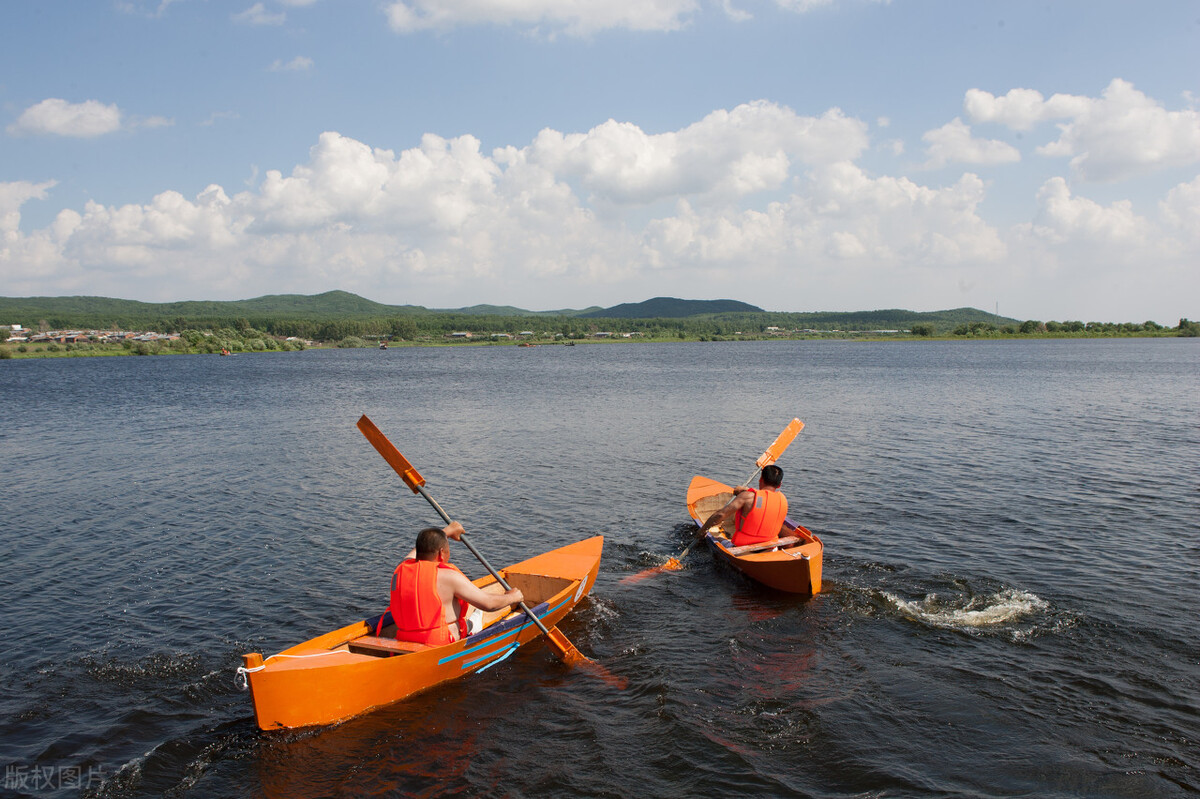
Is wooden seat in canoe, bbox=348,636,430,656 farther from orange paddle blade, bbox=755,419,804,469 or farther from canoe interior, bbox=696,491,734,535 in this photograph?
orange paddle blade, bbox=755,419,804,469

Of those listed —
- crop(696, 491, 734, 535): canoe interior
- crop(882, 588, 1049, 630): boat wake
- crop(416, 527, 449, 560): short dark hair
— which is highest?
crop(416, 527, 449, 560): short dark hair

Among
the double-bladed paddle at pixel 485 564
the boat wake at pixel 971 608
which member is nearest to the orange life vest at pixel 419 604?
the double-bladed paddle at pixel 485 564

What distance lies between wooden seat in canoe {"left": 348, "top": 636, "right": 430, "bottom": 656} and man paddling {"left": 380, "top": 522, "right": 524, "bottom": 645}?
0.09 meters

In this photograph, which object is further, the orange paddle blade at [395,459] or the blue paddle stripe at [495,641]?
the orange paddle blade at [395,459]

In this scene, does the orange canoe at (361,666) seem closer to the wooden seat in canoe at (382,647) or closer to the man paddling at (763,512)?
the wooden seat in canoe at (382,647)

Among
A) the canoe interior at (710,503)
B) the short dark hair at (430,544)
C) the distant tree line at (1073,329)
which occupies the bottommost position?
the canoe interior at (710,503)

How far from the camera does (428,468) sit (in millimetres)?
23656

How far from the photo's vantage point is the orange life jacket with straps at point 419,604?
29.7 ft

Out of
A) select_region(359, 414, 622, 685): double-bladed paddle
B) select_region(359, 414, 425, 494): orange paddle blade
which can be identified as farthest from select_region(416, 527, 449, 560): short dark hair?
select_region(359, 414, 425, 494): orange paddle blade

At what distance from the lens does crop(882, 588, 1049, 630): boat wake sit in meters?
11.2

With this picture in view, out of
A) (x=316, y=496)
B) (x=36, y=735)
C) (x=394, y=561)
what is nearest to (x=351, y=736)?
(x=36, y=735)

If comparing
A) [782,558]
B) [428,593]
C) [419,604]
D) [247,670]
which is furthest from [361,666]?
[782,558]

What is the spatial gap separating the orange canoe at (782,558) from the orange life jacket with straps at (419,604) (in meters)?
5.89

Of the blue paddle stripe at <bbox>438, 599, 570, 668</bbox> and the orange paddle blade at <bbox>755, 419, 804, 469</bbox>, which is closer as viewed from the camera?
the blue paddle stripe at <bbox>438, 599, 570, 668</bbox>
